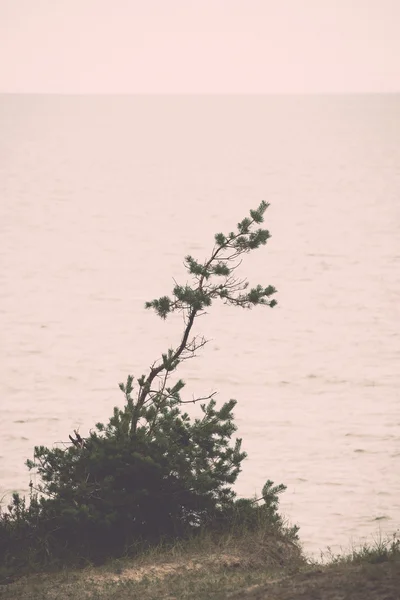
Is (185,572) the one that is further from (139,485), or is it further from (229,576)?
(139,485)

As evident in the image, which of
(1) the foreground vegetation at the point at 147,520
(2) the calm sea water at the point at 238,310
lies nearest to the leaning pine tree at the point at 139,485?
(1) the foreground vegetation at the point at 147,520

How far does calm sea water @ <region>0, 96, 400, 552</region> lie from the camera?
1814cm

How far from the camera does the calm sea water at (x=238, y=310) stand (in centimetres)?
1814

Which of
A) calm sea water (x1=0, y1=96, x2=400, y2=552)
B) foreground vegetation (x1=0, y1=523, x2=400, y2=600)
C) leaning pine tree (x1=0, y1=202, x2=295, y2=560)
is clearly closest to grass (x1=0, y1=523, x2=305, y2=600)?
foreground vegetation (x1=0, y1=523, x2=400, y2=600)

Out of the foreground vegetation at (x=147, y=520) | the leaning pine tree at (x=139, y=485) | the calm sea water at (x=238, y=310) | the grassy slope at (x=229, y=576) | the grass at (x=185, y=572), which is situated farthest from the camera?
the calm sea water at (x=238, y=310)

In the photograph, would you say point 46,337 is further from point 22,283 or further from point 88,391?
point 22,283

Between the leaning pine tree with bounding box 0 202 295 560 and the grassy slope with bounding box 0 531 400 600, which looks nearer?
the grassy slope with bounding box 0 531 400 600

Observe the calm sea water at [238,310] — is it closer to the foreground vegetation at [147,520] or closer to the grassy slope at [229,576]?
the foreground vegetation at [147,520]

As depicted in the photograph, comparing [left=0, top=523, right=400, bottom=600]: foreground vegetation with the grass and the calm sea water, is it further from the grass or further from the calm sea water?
the calm sea water

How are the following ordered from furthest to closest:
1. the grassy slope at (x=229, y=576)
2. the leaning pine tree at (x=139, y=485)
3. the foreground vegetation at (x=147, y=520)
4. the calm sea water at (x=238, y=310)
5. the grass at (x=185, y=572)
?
the calm sea water at (x=238, y=310), the leaning pine tree at (x=139, y=485), the foreground vegetation at (x=147, y=520), the grass at (x=185, y=572), the grassy slope at (x=229, y=576)

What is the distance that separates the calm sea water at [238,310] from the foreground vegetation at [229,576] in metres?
4.58

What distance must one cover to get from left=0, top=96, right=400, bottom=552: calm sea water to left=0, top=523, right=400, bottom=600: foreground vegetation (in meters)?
4.58

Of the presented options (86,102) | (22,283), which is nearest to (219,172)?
(22,283)

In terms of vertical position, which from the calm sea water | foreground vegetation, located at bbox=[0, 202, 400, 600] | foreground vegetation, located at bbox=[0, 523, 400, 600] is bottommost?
foreground vegetation, located at bbox=[0, 523, 400, 600]
